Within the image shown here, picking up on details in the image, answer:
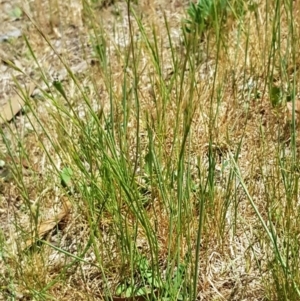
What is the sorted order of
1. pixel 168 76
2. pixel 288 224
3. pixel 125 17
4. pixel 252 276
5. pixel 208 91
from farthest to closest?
pixel 125 17 → pixel 168 76 → pixel 208 91 → pixel 252 276 → pixel 288 224

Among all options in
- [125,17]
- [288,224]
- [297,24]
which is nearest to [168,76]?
[297,24]

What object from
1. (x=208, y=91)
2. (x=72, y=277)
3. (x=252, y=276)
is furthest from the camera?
(x=208, y=91)

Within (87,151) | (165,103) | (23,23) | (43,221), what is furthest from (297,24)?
(23,23)

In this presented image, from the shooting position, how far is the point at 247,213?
1.50 m

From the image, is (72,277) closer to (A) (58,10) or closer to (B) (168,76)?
(B) (168,76)

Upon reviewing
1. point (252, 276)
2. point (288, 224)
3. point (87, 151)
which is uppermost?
point (87, 151)

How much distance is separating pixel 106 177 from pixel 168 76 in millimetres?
784

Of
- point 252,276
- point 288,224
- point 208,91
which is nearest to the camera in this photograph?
point 288,224

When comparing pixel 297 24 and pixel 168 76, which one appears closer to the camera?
pixel 297 24

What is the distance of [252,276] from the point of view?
138 cm

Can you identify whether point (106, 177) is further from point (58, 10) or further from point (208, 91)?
point (58, 10)

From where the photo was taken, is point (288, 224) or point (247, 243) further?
point (247, 243)

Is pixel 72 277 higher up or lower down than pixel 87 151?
lower down

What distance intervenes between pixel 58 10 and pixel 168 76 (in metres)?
0.84
